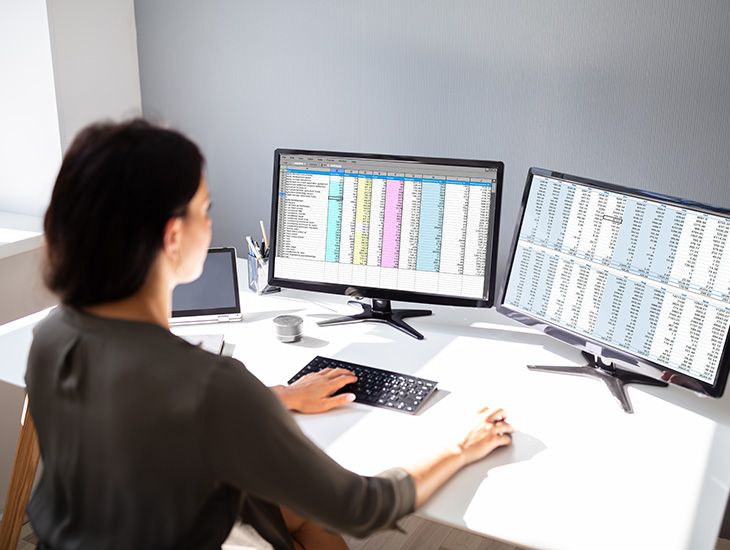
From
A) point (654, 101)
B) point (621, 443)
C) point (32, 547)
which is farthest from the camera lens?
point (32, 547)

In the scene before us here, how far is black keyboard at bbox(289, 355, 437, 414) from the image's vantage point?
1.46 metres

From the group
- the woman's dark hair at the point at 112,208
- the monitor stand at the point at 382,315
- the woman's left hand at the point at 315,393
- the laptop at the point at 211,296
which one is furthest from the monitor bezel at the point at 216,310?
the woman's dark hair at the point at 112,208

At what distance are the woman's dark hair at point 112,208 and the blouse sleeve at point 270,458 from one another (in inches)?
7.3

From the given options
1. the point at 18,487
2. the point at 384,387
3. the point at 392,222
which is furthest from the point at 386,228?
the point at 18,487

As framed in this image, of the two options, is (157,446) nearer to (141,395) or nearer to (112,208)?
(141,395)

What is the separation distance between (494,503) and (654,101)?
4.15 ft

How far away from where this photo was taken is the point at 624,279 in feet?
4.98

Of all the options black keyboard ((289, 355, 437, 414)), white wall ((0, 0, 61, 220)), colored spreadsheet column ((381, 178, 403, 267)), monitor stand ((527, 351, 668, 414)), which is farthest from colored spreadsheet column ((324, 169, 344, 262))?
white wall ((0, 0, 61, 220))

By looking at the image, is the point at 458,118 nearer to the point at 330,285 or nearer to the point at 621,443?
the point at 330,285

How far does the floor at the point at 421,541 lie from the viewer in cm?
212

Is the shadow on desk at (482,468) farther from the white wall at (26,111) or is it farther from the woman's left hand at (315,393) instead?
the white wall at (26,111)

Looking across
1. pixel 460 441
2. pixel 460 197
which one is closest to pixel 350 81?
pixel 460 197

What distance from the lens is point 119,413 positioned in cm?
90

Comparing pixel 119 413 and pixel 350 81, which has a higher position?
pixel 350 81
